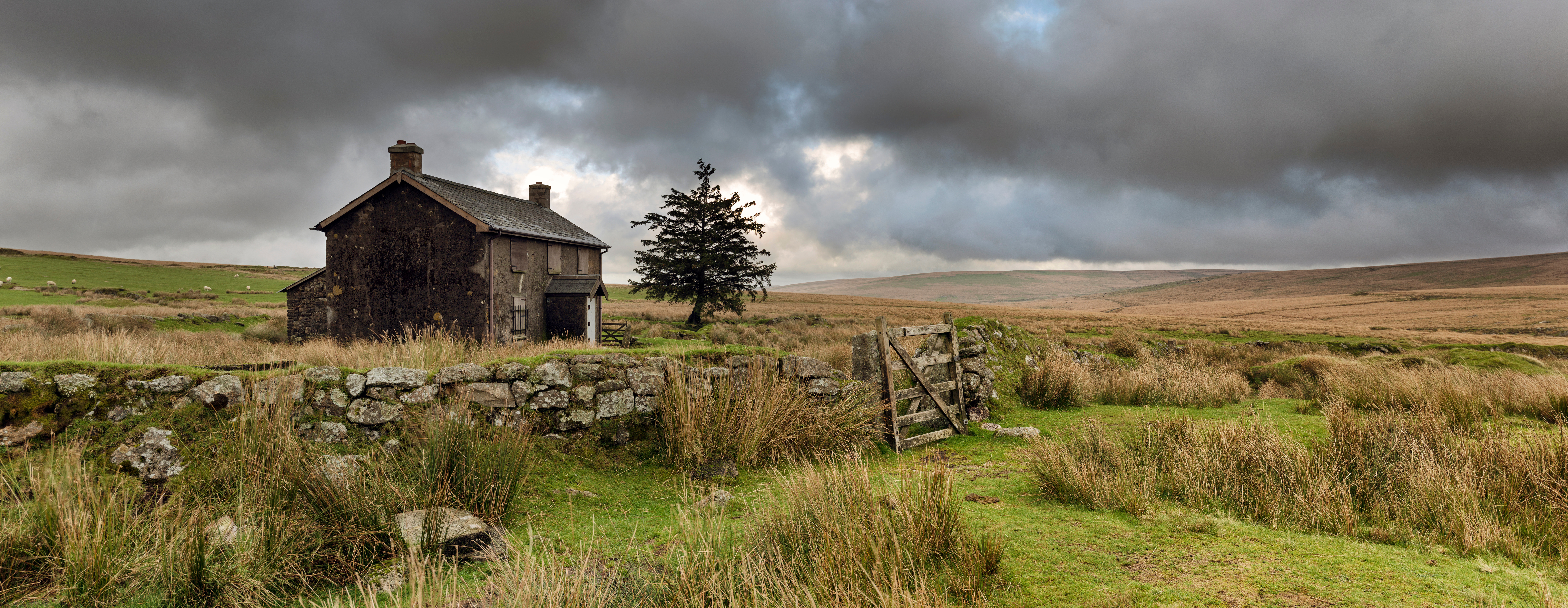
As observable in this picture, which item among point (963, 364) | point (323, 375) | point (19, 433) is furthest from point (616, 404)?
point (963, 364)

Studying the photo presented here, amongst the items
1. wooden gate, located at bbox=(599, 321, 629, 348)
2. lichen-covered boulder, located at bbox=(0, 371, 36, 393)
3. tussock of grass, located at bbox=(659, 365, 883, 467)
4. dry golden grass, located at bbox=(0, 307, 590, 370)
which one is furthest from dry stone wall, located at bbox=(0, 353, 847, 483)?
wooden gate, located at bbox=(599, 321, 629, 348)

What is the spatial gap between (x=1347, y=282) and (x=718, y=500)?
16603 cm

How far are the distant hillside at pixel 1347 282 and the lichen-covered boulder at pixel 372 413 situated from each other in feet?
333

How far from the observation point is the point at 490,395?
5840 millimetres

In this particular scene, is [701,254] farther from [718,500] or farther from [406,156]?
[718,500]

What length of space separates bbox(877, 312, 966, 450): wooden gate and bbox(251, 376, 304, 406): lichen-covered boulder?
5.68 m

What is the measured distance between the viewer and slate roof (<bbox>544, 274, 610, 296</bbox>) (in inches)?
782

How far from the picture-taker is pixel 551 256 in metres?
20.4

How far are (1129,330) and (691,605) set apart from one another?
30243 mm

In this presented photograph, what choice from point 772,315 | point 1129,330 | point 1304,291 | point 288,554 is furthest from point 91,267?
point 1304,291

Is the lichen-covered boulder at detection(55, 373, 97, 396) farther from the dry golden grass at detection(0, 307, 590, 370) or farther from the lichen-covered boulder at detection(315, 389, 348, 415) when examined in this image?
the lichen-covered boulder at detection(315, 389, 348, 415)

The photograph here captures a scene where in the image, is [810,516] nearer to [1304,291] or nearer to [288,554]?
[288,554]

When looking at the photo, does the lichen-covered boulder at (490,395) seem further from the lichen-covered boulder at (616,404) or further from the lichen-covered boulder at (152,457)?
the lichen-covered boulder at (152,457)

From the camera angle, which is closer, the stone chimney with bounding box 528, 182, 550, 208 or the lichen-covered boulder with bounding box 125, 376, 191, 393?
the lichen-covered boulder with bounding box 125, 376, 191, 393
